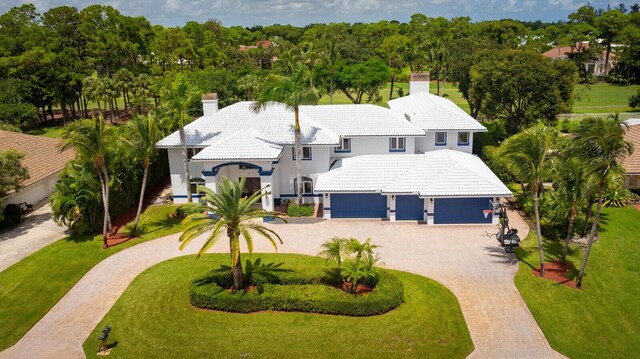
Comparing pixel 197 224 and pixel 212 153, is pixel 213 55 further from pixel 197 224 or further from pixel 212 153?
pixel 197 224

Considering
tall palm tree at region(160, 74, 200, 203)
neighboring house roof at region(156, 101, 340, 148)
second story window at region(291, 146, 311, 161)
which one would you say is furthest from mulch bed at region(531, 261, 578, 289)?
tall palm tree at region(160, 74, 200, 203)

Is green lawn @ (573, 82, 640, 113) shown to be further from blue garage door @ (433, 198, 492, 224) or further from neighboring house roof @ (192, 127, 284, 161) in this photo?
neighboring house roof @ (192, 127, 284, 161)

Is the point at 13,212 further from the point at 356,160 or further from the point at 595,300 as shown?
the point at 595,300

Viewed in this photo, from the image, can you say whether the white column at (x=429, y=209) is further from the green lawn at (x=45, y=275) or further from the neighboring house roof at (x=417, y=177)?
the green lawn at (x=45, y=275)

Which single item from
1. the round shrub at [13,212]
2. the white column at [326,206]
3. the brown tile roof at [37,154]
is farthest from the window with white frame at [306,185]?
the round shrub at [13,212]

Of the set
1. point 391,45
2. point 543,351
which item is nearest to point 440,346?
point 543,351
